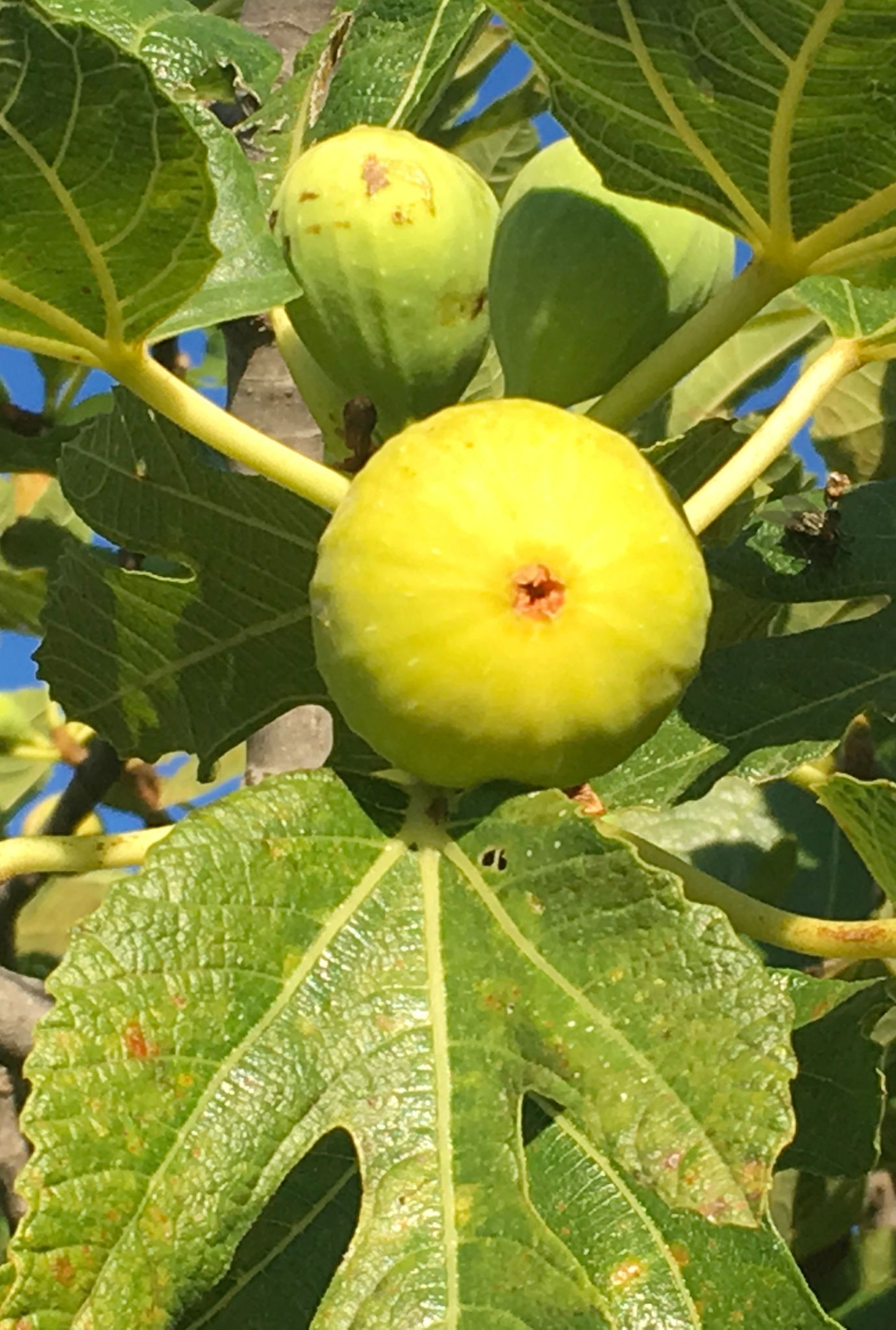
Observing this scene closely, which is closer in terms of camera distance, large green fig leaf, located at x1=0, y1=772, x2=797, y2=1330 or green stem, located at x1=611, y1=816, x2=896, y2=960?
large green fig leaf, located at x1=0, y1=772, x2=797, y2=1330

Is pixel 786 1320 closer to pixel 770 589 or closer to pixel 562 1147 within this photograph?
pixel 562 1147

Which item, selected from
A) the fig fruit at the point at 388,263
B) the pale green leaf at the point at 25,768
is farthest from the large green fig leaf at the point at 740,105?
the pale green leaf at the point at 25,768

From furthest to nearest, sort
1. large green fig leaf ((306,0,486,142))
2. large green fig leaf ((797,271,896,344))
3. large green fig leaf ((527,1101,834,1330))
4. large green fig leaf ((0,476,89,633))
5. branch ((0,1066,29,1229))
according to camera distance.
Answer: large green fig leaf ((0,476,89,633))
branch ((0,1066,29,1229))
large green fig leaf ((306,0,486,142))
large green fig leaf ((797,271,896,344))
large green fig leaf ((527,1101,834,1330))

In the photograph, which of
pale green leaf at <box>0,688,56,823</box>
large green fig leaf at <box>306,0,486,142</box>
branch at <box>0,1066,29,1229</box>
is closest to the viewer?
large green fig leaf at <box>306,0,486,142</box>

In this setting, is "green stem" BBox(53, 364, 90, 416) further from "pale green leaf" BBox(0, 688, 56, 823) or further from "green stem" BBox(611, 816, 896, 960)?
"green stem" BBox(611, 816, 896, 960)

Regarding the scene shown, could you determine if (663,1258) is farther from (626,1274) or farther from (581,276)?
(581,276)

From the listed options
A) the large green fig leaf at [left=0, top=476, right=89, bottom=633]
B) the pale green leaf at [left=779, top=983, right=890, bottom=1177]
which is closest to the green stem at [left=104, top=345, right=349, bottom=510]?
the pale green leaf at [left=779, top=983, right=890, bottom=1177]
